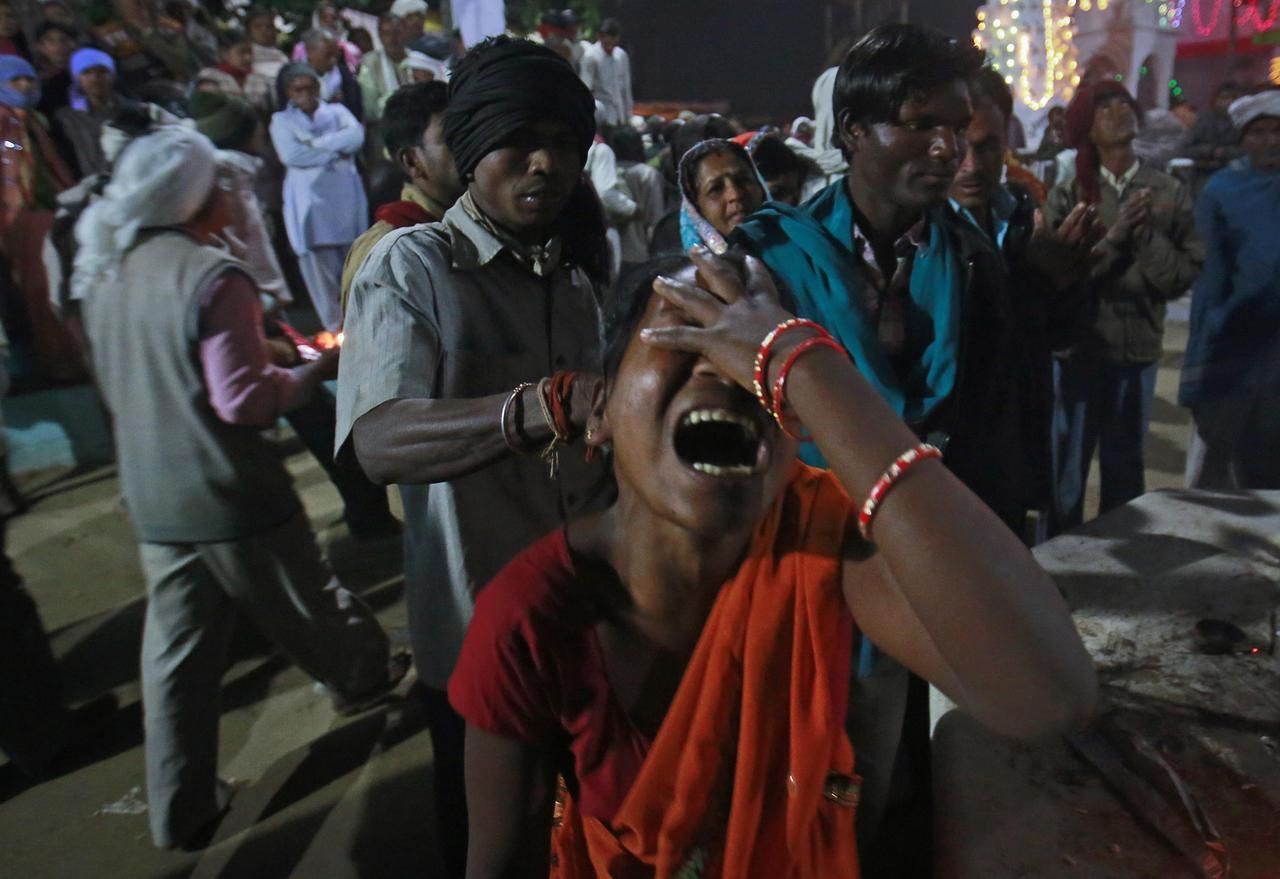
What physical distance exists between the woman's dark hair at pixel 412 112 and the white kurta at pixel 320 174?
14.7 feet

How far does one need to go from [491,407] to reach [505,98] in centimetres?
64

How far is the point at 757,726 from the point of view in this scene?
3.99 feet

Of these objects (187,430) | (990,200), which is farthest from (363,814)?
(990,200)

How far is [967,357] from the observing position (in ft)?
7.34

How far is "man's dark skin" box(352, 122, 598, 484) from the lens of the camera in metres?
1.32

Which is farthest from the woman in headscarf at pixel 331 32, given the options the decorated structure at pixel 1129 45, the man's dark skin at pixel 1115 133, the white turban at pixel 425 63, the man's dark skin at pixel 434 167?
the decorated structure at pixel 1129 45

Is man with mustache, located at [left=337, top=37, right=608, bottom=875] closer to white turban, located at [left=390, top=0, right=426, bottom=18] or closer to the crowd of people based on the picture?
the crowd of people

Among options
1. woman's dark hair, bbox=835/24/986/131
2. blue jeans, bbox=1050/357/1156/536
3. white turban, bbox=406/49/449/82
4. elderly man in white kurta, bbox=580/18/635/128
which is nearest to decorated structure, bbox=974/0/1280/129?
elderly man in white kurta, bbox=580/18/635/128

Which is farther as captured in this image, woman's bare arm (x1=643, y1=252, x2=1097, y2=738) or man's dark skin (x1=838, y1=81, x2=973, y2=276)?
man's dark skin (x1=838, y1=81, x2=973, y2=276)

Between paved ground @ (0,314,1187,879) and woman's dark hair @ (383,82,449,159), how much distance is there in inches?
78.1

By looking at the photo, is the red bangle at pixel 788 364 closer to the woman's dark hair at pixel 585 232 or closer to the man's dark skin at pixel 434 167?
the woman's dark hair at pixel 585 232

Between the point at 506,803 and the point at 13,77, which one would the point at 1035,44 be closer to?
the point at 13,77

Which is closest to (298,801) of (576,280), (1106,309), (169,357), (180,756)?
(180,756)

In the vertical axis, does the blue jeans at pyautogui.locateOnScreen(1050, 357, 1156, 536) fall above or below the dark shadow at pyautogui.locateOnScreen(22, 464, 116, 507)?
above
